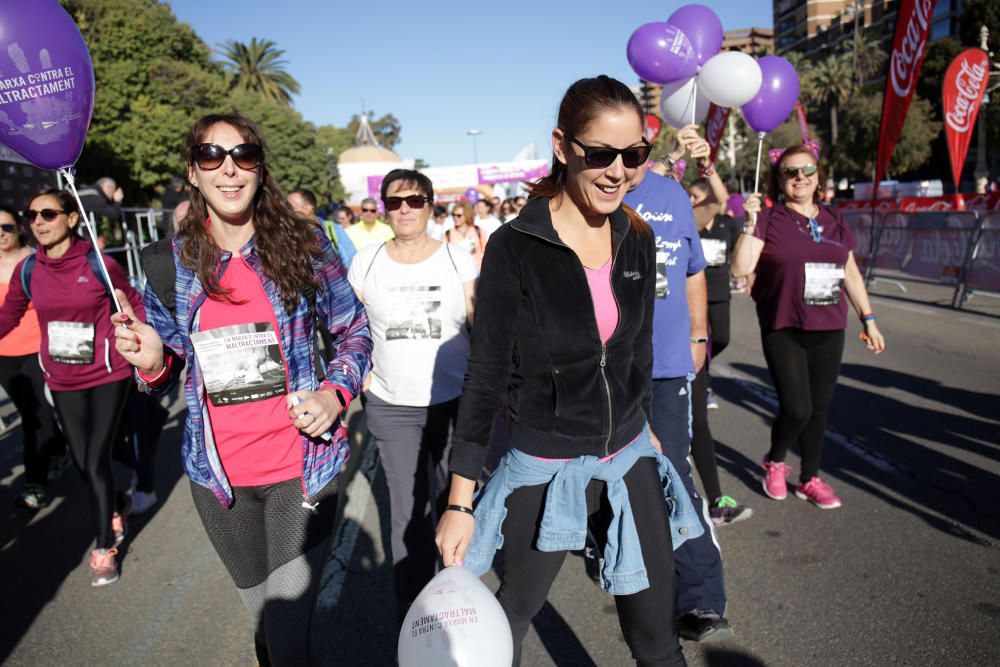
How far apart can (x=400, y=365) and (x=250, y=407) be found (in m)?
1.15

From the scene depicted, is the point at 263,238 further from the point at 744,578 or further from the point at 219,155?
the point at 744,578

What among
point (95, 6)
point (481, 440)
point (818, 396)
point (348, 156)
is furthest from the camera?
point (348, 156)

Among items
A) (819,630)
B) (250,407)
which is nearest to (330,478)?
(250,407)

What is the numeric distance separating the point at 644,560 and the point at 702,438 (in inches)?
83.5

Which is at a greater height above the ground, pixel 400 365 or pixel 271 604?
pixel 400 365

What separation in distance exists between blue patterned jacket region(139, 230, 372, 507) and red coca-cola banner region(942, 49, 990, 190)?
40.2 feet

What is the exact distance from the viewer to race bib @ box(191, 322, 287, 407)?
2.20 m

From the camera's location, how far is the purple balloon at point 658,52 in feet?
14.6

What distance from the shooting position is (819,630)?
9.71 feet

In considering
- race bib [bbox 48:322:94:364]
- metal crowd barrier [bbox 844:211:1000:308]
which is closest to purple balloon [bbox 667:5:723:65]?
race bib [bbox 48:322:94:364]

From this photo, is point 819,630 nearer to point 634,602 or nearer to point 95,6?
point 634,602

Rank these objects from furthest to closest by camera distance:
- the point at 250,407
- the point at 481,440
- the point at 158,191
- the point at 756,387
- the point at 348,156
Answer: the point at 348,156 < the point at 158,191 < the point at 756,387 < the point at 250,407 < the point at 481,440

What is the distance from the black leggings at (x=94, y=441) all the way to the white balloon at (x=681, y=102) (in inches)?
161

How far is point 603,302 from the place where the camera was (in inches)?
79.8
